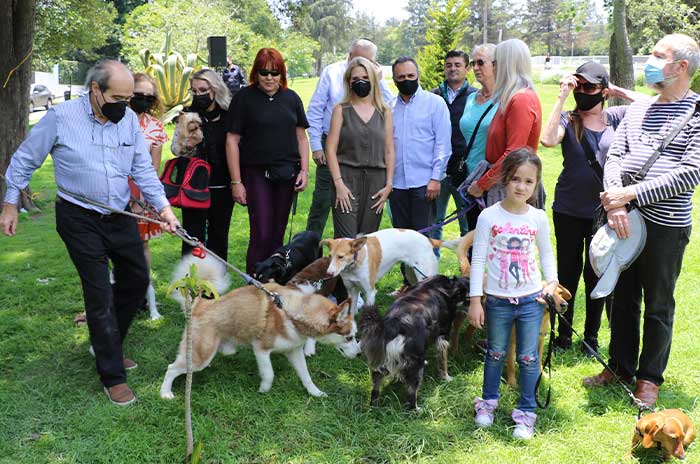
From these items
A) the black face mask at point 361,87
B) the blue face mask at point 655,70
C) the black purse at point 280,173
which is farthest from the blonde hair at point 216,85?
the blue face mask at point 655,70

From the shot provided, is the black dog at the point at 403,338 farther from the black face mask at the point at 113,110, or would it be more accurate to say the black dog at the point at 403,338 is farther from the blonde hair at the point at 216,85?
the blonde hair at the point at 216,85

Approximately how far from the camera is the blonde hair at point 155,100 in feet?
15.3

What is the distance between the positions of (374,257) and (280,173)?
1.05 metres

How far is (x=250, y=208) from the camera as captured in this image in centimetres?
493

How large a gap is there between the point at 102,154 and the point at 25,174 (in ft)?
1.47

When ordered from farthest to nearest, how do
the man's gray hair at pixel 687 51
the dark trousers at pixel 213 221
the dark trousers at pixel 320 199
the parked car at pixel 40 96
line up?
1. the parked car at pixel 40 96
2. the dark trousers at pixel 320 199
3. the dark trousers at pixel 213 221
4. the man's gray hair at pixel 687 51

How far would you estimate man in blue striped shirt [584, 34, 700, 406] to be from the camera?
3172 mm

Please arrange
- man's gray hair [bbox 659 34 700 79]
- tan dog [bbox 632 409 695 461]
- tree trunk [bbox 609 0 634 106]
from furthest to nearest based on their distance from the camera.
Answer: tree trunk [bbox 609 0 634 106] → man's gray hair [bbox 659 34 700 79] → tan dog [bbox 632 409 695 461]

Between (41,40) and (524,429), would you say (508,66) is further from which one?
(41,40)

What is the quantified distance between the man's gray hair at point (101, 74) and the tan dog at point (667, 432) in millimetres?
3561

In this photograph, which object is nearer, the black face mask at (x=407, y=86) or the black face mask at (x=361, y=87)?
the black face mask at (x=361, y=87)

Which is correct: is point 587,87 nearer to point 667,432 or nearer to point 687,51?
point 687,51

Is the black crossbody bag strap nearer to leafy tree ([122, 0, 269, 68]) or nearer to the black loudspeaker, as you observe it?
the black loudspeaker

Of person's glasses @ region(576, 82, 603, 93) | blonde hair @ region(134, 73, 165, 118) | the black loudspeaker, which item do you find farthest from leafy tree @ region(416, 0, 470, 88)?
person's glasses @ region(576, 82, 603, 93)
